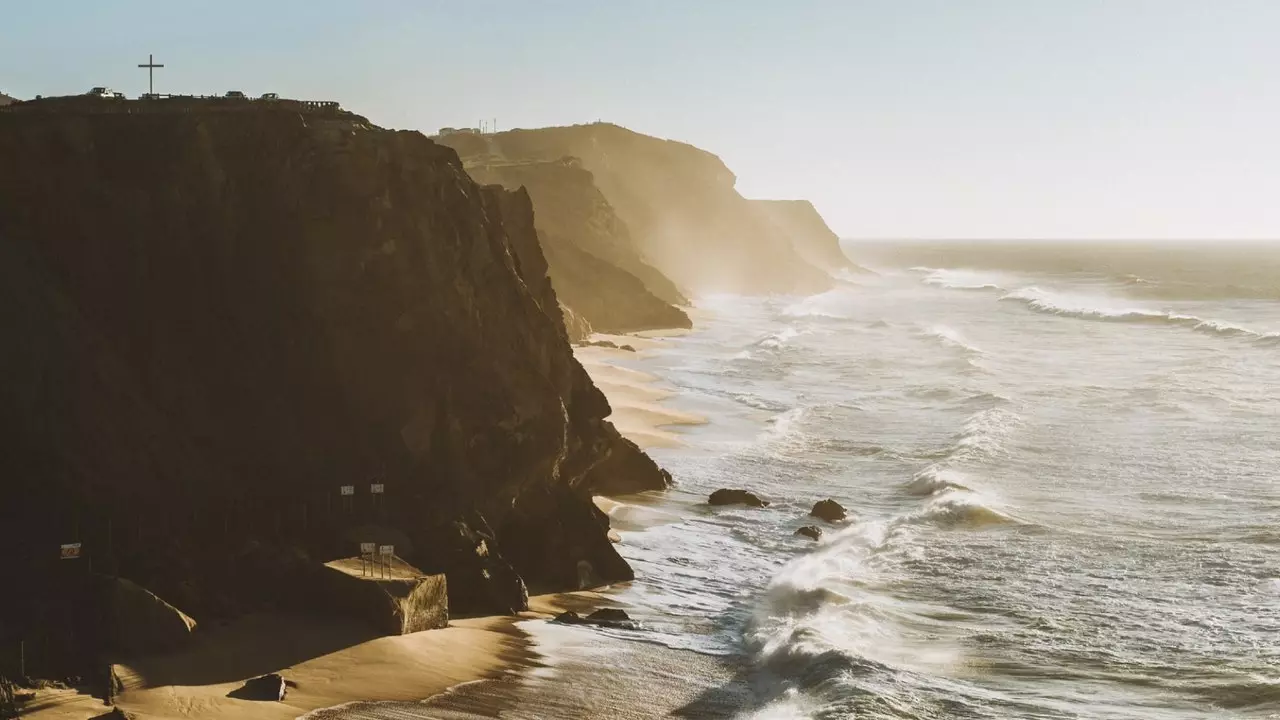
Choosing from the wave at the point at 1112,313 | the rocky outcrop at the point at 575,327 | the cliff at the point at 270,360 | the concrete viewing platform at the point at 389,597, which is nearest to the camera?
the concrete viewing platform at the point at 389,597

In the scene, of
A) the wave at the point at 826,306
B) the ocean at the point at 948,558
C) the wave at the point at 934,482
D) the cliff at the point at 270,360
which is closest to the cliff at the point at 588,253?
the wave at the point at 826,306

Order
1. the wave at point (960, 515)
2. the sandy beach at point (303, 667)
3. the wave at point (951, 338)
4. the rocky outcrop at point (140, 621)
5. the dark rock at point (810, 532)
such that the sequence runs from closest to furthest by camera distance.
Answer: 1. the sandy beach at point (303, 667)
2. the rocky outcrop at point (140, 621)
3. the dark rock at point (810, 532)
4. the wave at point (960, 515)
5. the wave at point (951, 338)

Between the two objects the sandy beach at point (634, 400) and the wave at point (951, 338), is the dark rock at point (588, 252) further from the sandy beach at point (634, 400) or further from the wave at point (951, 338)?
the wave at point (951, 338)

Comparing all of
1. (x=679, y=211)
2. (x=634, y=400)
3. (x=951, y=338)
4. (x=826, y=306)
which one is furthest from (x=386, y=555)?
(x=679, y=211)

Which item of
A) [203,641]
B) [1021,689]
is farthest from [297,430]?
[1021,689]

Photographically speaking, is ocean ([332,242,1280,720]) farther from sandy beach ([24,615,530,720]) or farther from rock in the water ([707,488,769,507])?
sandy beach ([24,615,530,720])
